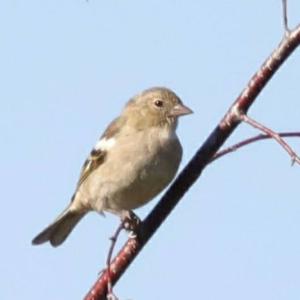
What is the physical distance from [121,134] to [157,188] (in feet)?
2.72

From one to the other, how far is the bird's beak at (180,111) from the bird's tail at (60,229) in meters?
1.51

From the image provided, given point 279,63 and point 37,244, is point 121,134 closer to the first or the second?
point 37,244

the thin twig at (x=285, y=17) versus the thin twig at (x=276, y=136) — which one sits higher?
the thin twig at (x=285, y=17)

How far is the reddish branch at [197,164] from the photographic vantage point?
4008 millimetres

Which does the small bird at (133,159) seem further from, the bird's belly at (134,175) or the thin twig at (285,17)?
the thin twig at (285,17)

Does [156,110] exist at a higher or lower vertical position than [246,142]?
higher

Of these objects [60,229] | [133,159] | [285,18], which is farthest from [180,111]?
[285,18]

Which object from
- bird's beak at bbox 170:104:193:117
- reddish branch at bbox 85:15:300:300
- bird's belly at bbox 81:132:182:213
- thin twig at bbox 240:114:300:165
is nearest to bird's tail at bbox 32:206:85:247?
bird's belly at bbox 81:132:182:213

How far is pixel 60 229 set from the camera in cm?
880

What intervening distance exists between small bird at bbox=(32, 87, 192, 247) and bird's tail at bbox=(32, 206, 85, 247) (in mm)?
12

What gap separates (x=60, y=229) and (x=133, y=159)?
1.82m

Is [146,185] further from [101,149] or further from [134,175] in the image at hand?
[101,149]

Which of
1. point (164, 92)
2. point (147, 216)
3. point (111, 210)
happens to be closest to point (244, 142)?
point (147, 216)

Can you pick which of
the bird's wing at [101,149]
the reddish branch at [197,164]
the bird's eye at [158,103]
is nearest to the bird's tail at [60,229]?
the bird's wing at [101,149]
